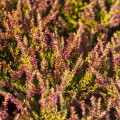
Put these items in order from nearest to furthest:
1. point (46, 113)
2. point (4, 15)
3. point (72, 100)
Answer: point (46, 113) → point (72, 100) → point (4, 15)

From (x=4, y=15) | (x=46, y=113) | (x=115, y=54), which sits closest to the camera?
(x=46, y=113)

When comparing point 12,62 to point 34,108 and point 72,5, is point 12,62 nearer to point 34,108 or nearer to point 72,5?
point 34,108

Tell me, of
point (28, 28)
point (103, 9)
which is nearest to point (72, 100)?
point (28, 28)

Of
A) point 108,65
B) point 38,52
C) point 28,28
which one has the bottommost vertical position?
point 108,65

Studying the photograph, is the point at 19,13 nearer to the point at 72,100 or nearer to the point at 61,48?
the point at 61,48

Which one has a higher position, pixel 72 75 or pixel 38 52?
pixel 38 52

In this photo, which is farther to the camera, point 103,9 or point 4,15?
point 103,9
